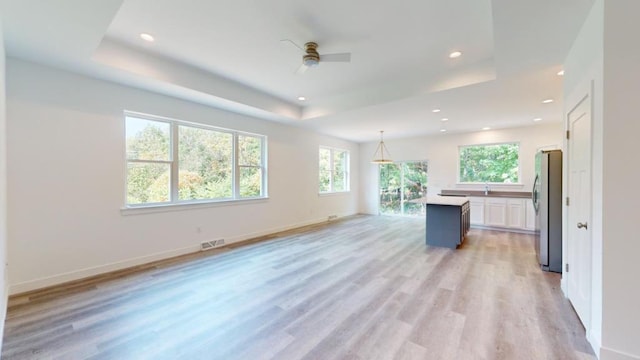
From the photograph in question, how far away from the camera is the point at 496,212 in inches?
262

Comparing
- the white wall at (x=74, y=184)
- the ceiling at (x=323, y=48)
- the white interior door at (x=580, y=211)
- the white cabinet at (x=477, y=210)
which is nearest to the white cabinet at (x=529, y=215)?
the white cabinet at (x=477, y=210)

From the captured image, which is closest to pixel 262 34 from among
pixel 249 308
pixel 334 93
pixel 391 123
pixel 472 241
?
pixel 334 93

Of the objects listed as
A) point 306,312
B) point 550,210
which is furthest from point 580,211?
point 306,312

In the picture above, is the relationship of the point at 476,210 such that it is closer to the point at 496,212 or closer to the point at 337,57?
the point at 496,212

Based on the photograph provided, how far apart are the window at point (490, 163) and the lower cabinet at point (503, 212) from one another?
0.72 m

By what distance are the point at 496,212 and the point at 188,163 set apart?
7.21 metres

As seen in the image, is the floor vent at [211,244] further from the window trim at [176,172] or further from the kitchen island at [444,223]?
the kitchen island at [444,223]

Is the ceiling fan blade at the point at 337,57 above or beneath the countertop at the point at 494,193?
above

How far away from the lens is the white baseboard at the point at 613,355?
1.74 metres

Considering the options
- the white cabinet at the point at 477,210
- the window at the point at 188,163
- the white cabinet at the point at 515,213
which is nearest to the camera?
the window at the point at 188,163

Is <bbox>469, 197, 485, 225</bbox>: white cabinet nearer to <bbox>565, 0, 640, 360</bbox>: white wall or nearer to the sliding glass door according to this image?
the sliding glass door

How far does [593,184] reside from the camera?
202 cm

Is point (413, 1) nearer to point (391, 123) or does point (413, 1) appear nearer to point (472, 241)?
point (391, 123)

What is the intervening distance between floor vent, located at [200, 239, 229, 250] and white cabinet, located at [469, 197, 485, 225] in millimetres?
6185
